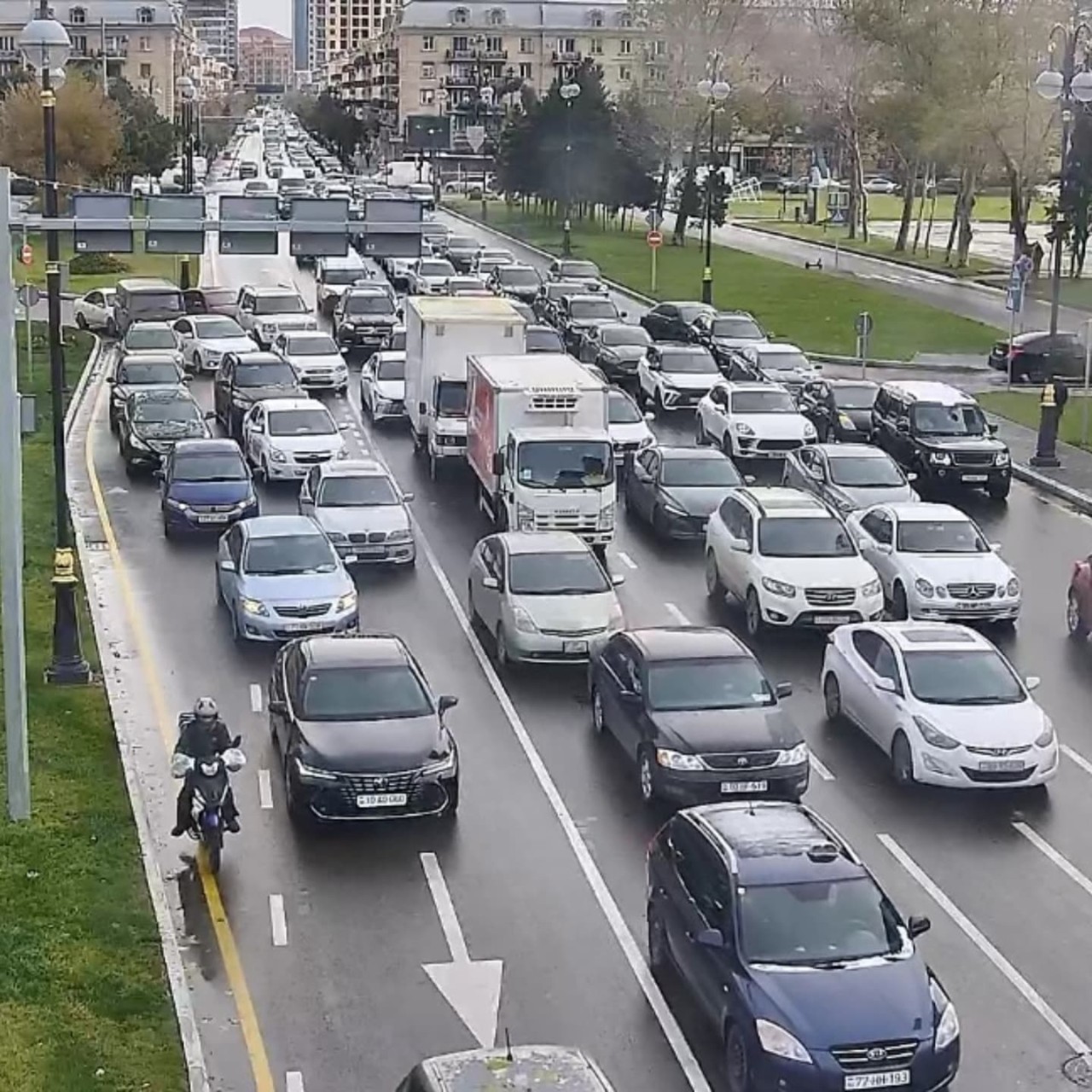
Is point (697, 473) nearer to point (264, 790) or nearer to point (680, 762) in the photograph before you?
point (680, 762)

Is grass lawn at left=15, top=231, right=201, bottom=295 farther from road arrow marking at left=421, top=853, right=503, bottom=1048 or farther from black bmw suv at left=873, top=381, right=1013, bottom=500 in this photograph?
road arrow marking at left=421, top=853, right=503, bottom=1048

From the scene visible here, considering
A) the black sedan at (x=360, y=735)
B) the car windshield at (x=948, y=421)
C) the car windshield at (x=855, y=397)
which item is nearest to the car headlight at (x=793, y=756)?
the black sedan at (x=360, y=735)

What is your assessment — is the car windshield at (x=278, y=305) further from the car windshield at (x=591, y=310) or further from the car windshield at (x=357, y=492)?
the car windshield at (x=357, y=492)

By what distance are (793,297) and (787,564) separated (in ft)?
131

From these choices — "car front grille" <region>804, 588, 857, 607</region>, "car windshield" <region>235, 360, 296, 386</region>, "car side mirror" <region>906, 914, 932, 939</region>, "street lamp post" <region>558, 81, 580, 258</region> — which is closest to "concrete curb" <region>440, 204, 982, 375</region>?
"street lamp post" <region>558, 81, 580, 258</region>

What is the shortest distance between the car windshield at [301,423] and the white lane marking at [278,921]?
18177 millimetres

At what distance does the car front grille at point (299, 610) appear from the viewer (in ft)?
75.9

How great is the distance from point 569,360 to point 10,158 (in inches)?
2098

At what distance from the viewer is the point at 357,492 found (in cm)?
2805

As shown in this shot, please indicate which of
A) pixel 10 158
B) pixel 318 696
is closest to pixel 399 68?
pixel 10 158

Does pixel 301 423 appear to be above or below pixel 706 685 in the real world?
below

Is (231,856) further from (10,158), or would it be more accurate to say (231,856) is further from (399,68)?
(399,68)

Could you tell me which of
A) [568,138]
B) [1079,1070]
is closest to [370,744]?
[1079,1070]

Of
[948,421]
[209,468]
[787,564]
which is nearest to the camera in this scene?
[787,564]
